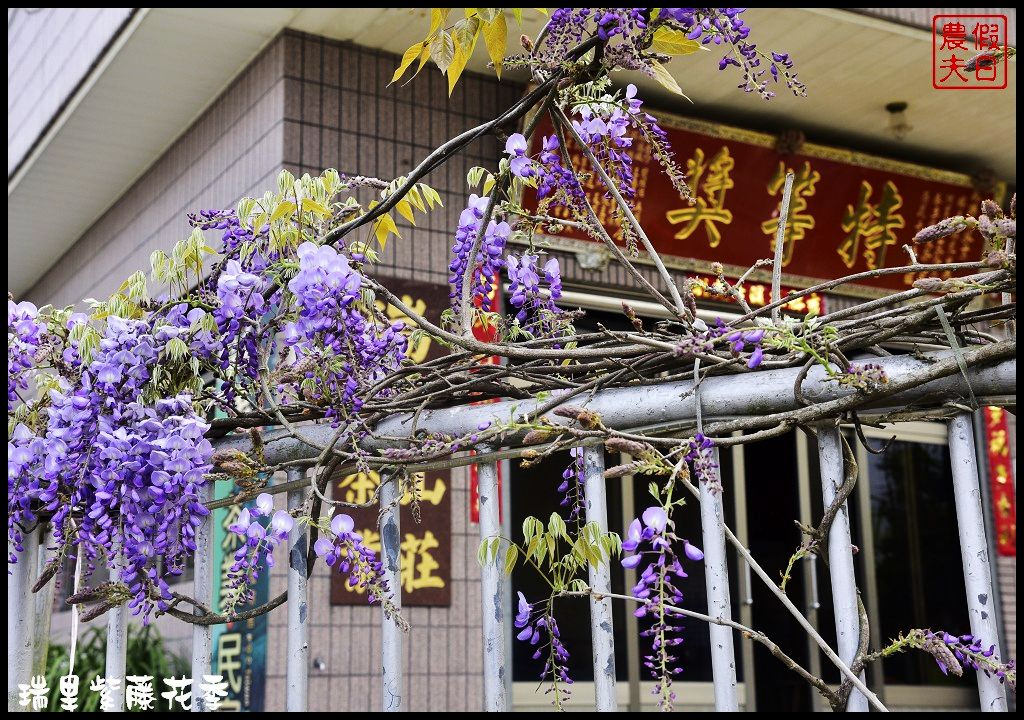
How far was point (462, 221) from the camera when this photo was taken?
1684 mm

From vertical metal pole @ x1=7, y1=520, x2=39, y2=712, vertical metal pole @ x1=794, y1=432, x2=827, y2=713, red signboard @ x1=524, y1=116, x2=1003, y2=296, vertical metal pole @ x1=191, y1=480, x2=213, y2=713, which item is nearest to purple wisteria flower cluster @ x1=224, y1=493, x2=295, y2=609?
vertical metal pole @ x1=191, y1=480, x2=213, y2=713

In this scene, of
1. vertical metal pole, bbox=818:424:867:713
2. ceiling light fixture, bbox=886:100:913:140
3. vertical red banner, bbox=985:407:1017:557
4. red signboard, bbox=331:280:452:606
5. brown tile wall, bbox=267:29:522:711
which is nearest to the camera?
vertical metal pole, bbox=818:424:867:713

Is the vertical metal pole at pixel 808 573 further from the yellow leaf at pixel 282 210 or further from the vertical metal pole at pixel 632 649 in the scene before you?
the yellow leaf at pixel 282 210

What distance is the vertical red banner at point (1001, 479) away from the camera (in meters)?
7.51

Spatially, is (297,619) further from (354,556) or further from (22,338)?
(22,338)

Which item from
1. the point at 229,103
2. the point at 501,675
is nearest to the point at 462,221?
the point at 501,675

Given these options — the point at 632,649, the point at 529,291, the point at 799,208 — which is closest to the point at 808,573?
the point at 632,649

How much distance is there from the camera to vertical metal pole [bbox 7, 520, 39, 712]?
1749mm

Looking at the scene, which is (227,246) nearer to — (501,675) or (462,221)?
(462,221)

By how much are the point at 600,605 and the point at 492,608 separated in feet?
0.55

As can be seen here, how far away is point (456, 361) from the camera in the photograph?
161 centimetres

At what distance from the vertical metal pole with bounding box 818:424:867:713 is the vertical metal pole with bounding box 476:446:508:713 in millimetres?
398

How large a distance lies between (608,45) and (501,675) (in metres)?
0.79

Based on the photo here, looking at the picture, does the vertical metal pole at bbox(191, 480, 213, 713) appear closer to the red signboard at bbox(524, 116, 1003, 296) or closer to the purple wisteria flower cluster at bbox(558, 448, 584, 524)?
the purple wisteria flower cluster at bbox(558, 448, 584, 524)
